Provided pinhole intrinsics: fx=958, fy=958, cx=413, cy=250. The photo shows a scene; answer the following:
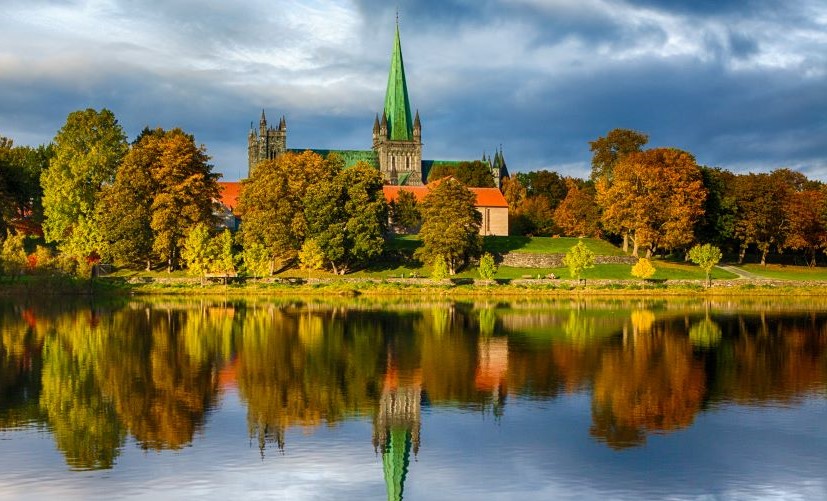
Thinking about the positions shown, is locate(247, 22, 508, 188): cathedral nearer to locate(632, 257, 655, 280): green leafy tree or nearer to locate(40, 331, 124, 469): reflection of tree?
locate(632, 257, 655, 280): green leafy tree

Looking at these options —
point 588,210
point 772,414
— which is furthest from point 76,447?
point 588,210

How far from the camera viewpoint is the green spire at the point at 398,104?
147750mm

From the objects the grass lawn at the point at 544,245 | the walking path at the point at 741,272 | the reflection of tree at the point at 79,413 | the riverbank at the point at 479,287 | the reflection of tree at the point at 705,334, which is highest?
the grass lawn at the point at 544,245

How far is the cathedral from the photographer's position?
15712cm

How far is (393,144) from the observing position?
162 m

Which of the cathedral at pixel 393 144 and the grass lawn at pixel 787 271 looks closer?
the grass lawn at pixel 787 271

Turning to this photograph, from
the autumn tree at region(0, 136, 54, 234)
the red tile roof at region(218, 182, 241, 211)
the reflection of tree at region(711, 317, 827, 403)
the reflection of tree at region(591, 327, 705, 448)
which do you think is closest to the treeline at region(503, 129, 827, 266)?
the reflection of tree at region(711, 317, 827, 403)

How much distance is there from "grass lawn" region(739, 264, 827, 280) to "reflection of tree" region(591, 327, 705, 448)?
45.8 metres

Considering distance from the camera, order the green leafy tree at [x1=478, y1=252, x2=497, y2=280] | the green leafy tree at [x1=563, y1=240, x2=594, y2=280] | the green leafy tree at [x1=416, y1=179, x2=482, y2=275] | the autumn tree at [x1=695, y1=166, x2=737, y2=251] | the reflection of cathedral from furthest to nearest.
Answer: the autumn tree at [x1=695, y1=166, x2=737, y2=251]
the green leafy tree at [x1=416, y1=179, x2=482, y2=275]
the green leafy tree at [x1=478, y1=252, x2=497, y2=280]
the green leafy tree at [x1=563, y1=240, x2=594, y2=280]
the reflection of cathedral

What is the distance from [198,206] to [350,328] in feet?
123

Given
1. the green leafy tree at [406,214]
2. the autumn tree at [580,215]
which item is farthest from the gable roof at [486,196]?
the autumn tree at [580,215]

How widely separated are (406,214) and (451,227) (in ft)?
87.5

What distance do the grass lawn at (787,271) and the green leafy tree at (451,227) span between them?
2463cm

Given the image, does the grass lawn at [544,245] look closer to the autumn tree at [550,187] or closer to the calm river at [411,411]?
the autumn tree at [550,187]
